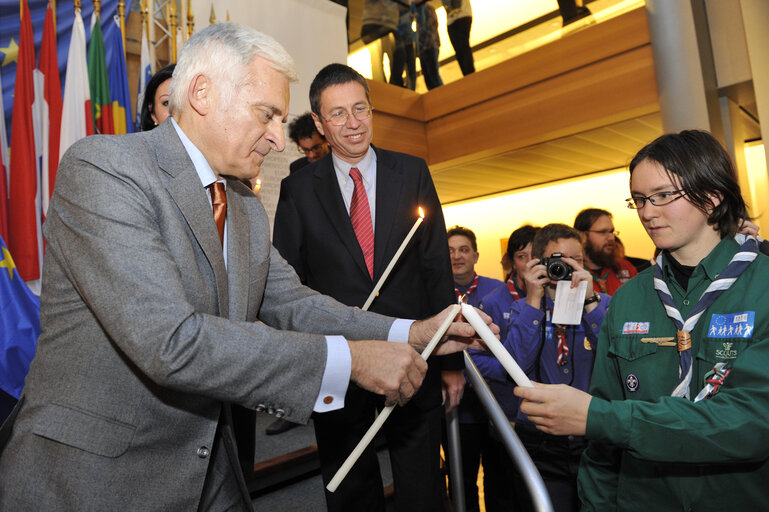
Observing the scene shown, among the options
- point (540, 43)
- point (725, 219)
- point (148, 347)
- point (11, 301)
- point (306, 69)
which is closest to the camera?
point (148, 347)

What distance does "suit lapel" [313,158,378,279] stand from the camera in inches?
71.8

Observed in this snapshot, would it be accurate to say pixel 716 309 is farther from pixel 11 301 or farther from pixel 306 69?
pixel 306 69

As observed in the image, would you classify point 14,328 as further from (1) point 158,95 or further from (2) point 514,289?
(2) point 514,289

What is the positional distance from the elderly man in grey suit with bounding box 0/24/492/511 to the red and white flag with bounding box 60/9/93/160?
109 inches

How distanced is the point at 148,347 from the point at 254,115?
0.56 metres

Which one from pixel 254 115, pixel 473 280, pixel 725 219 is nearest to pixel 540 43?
pixel 473 280

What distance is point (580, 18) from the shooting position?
4957mm

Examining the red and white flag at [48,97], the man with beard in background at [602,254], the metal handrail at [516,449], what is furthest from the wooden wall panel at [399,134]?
the metal handrail at [516,449]

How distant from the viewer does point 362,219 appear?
1899 millimetres

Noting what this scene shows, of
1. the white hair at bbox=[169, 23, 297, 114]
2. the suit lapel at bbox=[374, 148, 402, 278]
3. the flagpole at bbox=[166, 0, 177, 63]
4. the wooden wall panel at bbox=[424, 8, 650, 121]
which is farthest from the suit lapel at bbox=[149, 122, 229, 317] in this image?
the wooden wall panel at bbox=[424, 8, 650, 121]

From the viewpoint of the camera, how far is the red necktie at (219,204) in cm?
120

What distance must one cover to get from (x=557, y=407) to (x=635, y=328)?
0.41 metres

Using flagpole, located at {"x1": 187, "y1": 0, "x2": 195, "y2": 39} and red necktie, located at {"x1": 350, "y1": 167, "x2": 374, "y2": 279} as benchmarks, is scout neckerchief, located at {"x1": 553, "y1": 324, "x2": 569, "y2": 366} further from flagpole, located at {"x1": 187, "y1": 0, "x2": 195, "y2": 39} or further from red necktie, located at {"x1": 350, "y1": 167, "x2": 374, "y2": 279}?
flagpole, located at {"x1": 187, "y1": 0, "x2": 195, "y2": 39}

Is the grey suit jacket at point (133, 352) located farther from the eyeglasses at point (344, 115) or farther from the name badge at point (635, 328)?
the eyeglasses at point (344, 115)
